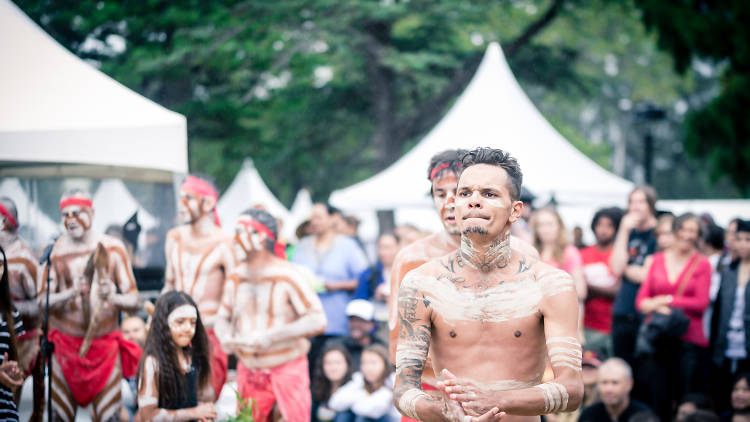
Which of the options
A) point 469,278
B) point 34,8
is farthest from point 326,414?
point 34,8

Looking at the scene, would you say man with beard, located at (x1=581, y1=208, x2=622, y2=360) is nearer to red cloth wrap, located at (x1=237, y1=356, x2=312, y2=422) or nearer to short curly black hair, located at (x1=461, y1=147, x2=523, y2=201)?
red cloth wrap, located at (x1=237, y1=356, x2=312, y2=422)

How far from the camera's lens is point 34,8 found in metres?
9.74

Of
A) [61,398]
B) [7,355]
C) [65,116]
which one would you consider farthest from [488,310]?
[61,398]

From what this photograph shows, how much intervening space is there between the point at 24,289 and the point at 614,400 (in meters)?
4.25

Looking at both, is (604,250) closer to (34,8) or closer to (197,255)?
(197,255)

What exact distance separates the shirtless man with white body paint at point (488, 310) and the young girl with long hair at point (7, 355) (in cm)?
266

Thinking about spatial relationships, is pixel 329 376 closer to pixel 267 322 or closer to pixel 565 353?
pixel 267 322

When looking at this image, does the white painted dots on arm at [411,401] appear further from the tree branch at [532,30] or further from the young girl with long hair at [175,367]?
the tree branch at [532,30]

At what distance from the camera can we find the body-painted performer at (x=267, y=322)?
213 inches

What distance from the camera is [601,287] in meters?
7.11

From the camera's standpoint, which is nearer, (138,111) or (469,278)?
(469,278)

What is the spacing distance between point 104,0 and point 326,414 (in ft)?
26.8

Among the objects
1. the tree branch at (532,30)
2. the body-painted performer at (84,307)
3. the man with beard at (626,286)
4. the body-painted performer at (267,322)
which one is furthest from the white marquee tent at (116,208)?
the tree branch at (532,30)

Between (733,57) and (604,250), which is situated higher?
(733,57)
